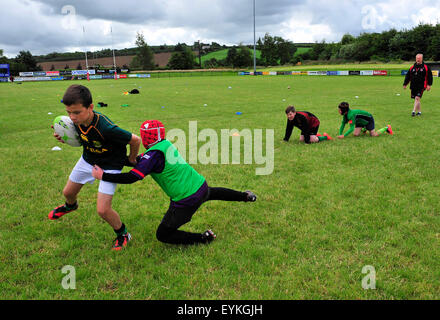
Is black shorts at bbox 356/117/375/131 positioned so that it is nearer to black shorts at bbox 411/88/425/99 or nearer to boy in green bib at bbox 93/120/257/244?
black shorts at bbox 411/88/425/99

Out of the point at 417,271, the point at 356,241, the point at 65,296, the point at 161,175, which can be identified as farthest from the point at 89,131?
the point at 417,271

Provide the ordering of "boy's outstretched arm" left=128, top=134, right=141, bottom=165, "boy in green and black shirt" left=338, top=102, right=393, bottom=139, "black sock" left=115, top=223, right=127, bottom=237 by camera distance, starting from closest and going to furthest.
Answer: "boy's outstretched arm" left=128, top=134, right=141, bottom=165, "black sock" left=115, top=223, right=127, bottom=237, "boy in green and black shirt" left=338, top=102, right=393, bottom=139

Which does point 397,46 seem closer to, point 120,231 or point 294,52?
point 294,52

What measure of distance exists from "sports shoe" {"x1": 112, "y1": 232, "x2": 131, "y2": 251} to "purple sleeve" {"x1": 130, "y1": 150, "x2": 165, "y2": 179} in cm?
113

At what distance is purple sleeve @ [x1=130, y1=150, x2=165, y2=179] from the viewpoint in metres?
3.33

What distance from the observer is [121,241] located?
158 inches

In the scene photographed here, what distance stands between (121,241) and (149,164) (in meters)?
1.29

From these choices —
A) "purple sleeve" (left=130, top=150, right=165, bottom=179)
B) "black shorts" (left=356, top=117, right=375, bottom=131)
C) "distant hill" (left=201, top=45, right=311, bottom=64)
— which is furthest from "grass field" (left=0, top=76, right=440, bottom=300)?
"distant hill" (left=201, top=45, right=311, bottom=64)

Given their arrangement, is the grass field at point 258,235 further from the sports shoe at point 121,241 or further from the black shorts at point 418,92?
the black shorts at point 418,92

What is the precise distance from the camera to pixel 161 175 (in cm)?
366

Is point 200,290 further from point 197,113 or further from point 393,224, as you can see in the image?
point 197,113

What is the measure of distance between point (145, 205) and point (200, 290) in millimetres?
2366

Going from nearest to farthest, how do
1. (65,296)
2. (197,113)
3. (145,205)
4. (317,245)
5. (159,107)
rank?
(65,296), (317,245), (145,205), (197,113), (159,107)

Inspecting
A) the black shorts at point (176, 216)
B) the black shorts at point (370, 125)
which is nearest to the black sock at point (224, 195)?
the black shorts at point (176, 216)
